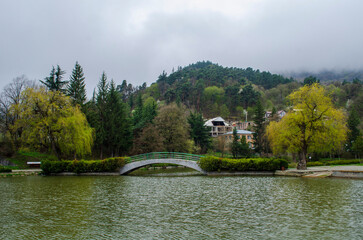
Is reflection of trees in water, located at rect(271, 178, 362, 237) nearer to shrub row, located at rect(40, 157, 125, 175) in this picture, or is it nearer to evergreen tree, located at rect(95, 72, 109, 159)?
shrub row, located at rect(40, 157, 125, 175)

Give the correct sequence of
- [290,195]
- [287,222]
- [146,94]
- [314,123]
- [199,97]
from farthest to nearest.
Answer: [146,94], [199,97], [314,123], [290,195], [287,222]

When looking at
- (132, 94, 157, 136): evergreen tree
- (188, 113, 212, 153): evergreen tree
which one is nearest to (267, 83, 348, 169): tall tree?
(132, 94, 157, 136): evergreen tree

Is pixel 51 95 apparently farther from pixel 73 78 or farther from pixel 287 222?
pixel 287 222

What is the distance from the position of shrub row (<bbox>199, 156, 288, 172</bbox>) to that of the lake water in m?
11.2

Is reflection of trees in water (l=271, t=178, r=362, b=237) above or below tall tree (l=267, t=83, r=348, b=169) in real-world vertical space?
below

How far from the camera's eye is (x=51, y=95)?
36906 millimetres

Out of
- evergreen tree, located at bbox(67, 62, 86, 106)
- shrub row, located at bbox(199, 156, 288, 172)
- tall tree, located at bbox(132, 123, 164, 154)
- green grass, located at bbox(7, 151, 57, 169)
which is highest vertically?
evergreen tree, located at bbox(67, 62, 86, 106)

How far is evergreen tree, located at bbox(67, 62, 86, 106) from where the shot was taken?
51619mm

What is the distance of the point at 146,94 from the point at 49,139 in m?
104

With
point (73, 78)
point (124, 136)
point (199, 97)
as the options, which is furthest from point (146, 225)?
point (199, 97)

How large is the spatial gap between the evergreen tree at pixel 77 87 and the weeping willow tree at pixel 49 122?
13450 millimetres

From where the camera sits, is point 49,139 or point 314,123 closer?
point 314,123

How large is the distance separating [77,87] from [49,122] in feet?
56.6

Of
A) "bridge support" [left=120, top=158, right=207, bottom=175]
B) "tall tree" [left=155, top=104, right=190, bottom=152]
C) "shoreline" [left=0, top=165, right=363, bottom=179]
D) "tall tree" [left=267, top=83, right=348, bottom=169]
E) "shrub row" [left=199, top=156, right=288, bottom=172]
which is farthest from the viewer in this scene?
"tall tree" [left=155, top=104, right=190, bottom=152]
